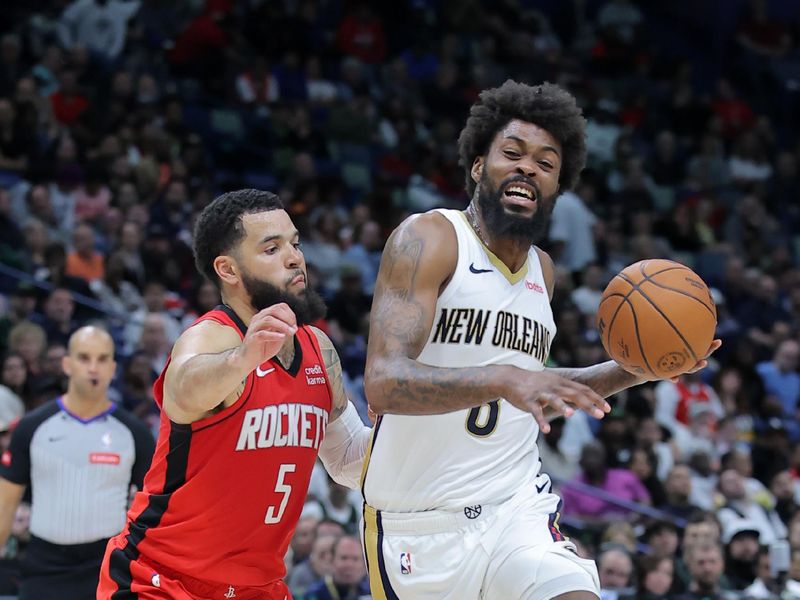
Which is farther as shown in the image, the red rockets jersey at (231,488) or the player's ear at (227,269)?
the player's ear at (227,269)

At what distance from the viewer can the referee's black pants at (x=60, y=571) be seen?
6219 mm

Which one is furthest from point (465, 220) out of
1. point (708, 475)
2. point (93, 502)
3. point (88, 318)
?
point (708, 475)

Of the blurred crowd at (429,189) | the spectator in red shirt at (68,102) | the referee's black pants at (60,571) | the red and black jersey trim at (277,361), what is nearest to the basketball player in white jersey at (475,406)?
the red and black jersey trim at (277,361)

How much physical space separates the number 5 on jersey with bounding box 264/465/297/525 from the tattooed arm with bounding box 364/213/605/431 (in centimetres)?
60

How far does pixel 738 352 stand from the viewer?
1346cm

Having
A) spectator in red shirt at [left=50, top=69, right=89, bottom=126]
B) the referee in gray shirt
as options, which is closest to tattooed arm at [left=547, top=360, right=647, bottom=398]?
the referee in gray shirt

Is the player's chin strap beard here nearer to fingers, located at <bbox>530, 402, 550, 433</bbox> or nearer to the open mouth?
the open mouth

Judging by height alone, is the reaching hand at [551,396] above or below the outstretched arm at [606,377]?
below

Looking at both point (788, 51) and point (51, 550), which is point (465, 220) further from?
point (788, 51)

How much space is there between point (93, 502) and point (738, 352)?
28.6 ft

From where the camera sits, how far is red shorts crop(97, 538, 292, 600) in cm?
431

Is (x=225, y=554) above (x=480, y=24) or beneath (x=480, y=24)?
beneath

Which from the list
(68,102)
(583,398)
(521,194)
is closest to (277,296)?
(521,194)

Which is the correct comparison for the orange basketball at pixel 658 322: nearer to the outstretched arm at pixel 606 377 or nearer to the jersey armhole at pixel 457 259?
the outstretched arm at pixel 606 377
